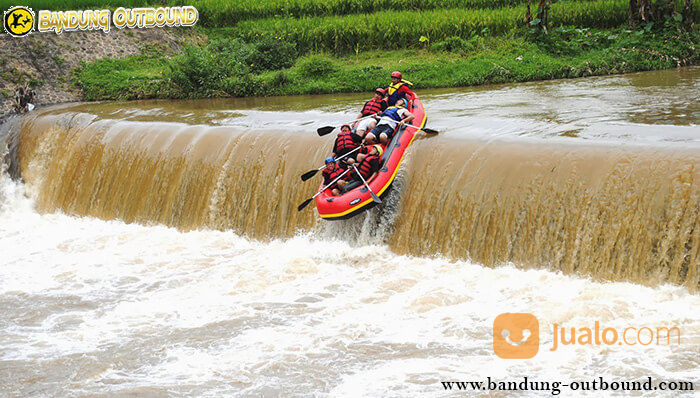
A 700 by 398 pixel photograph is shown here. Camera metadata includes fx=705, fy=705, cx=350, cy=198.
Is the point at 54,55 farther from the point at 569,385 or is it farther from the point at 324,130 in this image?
the point at 569,385

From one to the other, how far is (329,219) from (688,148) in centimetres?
424

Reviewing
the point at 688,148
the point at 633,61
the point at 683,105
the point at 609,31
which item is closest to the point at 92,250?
the point at 688,148

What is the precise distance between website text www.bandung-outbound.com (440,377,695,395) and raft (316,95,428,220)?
11.4 ft

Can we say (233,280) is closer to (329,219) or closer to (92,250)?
(329,219)

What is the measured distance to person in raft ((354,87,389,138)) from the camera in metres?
9.91

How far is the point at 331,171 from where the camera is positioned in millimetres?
9234

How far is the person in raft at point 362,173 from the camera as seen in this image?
9078 mm

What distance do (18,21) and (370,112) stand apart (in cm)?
1379

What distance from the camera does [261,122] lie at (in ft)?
40.4

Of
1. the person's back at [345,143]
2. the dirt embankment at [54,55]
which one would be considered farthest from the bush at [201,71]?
the person's back at [345,143]

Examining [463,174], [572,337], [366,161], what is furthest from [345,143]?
[572,337]

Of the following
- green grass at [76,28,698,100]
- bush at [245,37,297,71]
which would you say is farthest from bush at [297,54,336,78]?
A: bush at [245,37,297,71]

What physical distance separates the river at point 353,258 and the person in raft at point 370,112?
75 centimetres

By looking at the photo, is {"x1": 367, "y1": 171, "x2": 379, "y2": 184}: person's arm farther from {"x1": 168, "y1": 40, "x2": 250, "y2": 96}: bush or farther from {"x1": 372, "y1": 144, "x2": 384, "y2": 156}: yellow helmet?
{"x1": 168, "y1": 40, "x2": 250, "y2": 96}: bush
